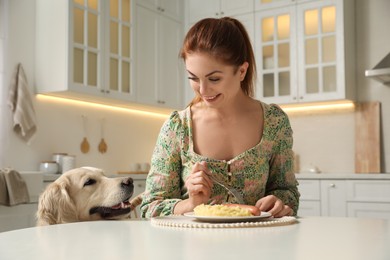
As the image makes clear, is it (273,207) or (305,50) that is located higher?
(305,50)

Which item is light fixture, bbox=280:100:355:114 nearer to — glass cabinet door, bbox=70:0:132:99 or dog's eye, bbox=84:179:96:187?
glass cabinet door, bbox=70:0:132:99

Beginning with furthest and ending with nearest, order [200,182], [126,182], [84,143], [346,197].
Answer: [84,143]
[346,197]
[126,182]
[200,182]

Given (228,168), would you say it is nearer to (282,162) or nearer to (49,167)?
(282,162)

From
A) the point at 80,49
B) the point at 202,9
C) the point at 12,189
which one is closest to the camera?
the point at 12,189

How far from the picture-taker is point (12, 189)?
325cm

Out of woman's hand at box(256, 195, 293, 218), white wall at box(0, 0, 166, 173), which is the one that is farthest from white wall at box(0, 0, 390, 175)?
woman's hand at box(256, 195, 293, 218)

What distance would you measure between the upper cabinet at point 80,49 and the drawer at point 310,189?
5.74ft

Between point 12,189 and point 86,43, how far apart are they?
151cm

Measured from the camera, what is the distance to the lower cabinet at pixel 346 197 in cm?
419

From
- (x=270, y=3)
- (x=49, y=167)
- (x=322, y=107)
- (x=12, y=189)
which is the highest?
(x=270, y=3)

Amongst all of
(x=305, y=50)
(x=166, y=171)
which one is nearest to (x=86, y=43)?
(x=305, y=50)

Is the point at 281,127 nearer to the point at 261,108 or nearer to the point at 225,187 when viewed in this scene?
the point at 261,108

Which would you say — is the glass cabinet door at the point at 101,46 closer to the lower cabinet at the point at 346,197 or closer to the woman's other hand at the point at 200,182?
the lower cabinet at the point at 346,197

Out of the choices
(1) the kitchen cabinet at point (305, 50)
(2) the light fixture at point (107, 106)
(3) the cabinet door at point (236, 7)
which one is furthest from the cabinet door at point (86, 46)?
(1) the kitchen cabinet at point (305, 50)
